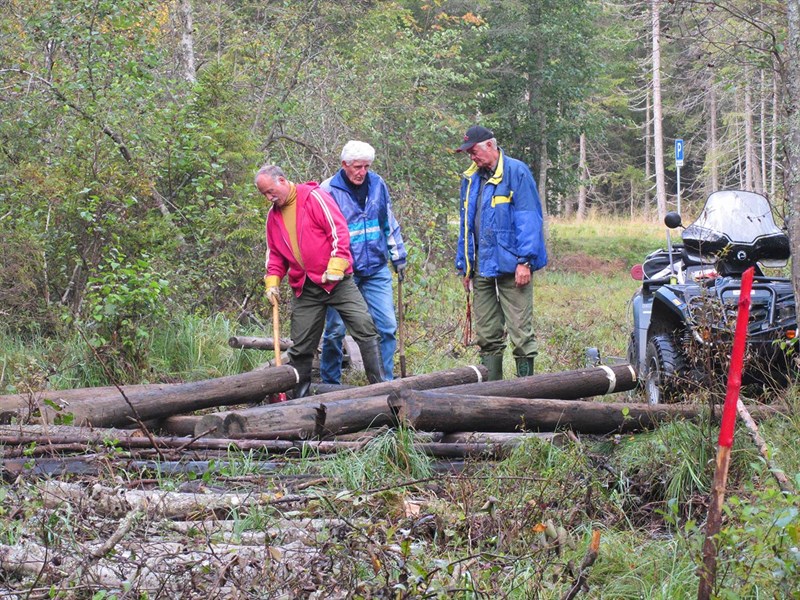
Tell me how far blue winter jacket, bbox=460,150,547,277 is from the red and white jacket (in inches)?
45.6

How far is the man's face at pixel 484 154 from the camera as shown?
831 cm

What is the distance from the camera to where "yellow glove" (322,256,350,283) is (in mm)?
8305

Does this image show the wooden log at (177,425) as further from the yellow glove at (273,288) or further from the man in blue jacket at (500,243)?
the man in blue jacket at (500,243)

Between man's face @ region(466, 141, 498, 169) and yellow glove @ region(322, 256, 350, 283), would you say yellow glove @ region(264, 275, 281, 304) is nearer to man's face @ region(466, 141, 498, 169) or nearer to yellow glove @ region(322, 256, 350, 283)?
yellow glove @ region(322, 256, 350, 283)

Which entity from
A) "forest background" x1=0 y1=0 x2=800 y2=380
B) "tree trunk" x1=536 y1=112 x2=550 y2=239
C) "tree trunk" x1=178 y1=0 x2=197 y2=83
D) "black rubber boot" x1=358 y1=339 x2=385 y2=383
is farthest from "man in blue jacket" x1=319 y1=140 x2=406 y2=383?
"tree trunk" x1=536 y1=112 x2=550 y2=239

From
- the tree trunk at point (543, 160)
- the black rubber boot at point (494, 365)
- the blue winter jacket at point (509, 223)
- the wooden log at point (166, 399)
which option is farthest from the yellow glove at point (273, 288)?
the tree trunk at point (543, 160)

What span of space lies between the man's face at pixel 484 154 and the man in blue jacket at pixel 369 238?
97cm

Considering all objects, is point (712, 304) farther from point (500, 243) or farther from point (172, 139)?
point (172, 139)

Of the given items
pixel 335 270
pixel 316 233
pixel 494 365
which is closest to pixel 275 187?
pixel 316 233

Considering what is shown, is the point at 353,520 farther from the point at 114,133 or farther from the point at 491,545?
the point at 114,133

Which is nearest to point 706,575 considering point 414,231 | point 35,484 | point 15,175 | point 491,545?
point 491,545

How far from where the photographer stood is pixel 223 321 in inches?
428

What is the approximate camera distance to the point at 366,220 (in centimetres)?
891

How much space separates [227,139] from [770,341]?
24.3 feet
